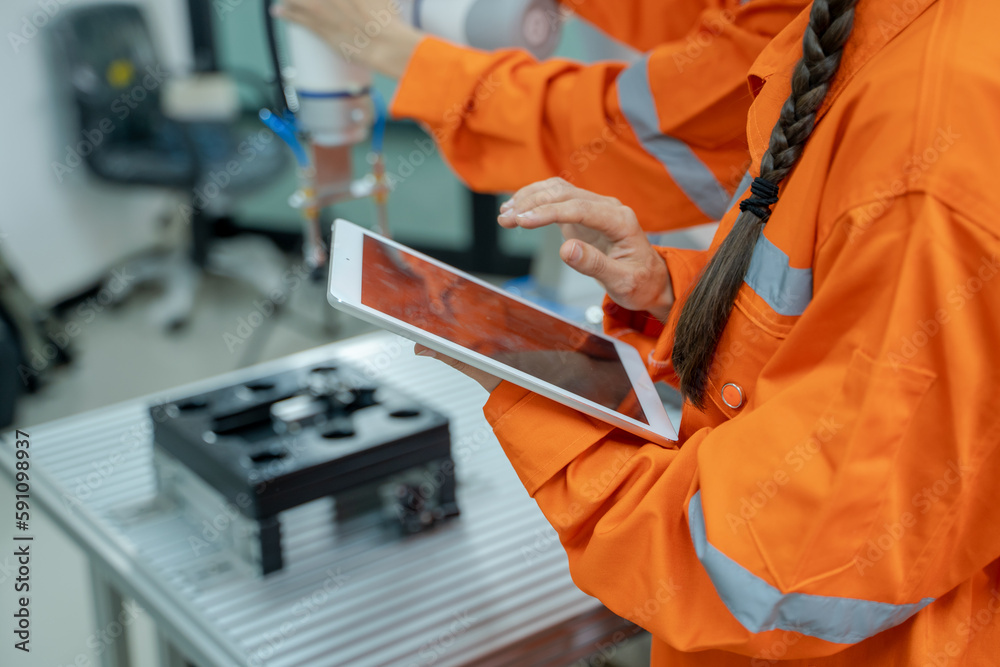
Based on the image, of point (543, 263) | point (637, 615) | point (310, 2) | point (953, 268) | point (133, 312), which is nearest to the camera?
point (953, 268)

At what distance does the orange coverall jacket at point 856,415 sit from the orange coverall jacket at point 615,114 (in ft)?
1.22

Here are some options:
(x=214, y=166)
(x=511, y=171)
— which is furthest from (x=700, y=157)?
(x=214, y=166)

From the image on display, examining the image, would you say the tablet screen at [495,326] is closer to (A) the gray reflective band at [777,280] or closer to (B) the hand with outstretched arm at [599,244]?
(B) the hand with outstretched arm at [599,244]

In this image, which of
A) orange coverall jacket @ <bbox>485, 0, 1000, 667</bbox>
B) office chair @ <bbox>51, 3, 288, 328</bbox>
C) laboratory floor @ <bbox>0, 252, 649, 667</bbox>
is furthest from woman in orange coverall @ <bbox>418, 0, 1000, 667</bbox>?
office chair @ <bbox>51, 3, 288, 328</bbox>

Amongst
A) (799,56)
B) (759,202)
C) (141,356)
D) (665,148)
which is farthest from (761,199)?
(141,356)

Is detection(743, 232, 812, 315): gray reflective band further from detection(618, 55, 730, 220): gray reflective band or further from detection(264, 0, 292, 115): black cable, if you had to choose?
detection(264, 0, 292, 115): black cable

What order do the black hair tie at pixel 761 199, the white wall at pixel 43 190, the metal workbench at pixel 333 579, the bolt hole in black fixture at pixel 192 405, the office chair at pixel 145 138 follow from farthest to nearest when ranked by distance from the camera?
1. the office chair at pixel 145 138
2. the white wall at pixel 43 190
3. the bolt hole in black fixture at pixel 192 405
4. the metal workbench at pixel 333 579
5. the black hair tie at pixel 761 199

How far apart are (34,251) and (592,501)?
10.9ft

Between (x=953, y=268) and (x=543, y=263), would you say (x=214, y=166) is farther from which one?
(x=953, y=268)

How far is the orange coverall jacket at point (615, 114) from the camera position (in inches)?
41.5

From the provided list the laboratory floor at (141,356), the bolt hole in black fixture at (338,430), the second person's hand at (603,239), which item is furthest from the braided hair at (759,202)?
the laboratory floor at (141,356)

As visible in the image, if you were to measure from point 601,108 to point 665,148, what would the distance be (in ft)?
0.33

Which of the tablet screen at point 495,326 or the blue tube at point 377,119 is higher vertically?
the blue tube at point 377,119

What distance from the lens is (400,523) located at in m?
1.11
